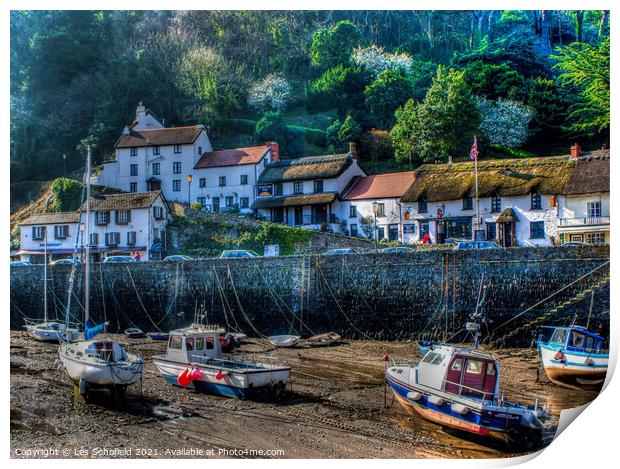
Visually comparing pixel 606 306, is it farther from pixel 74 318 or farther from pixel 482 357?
pixel 74 318

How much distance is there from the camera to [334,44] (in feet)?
51.4

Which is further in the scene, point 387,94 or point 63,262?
point 387,94

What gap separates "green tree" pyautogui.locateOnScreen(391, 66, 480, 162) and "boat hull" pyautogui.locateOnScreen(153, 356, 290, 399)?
7.31 metres

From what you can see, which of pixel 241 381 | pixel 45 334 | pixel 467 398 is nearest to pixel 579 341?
pixel 467 398

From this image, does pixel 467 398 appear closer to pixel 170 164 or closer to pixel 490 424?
pixel 490 424

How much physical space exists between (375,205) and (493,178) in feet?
9.29

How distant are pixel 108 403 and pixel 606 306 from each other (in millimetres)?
9026

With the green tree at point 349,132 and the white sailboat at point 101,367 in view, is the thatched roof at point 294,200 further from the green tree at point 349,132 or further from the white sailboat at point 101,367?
the white sailboat at point 101,367

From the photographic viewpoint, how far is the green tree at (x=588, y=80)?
1248cm

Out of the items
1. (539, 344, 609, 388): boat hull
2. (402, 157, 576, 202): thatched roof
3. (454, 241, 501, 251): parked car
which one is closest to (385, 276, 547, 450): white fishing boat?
(539, 344, 609, 388): boat hull

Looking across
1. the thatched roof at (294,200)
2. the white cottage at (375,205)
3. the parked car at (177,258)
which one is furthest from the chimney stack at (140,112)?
the white cottage at (375,205)

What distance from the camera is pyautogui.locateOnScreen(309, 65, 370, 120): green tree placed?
54.6 feet

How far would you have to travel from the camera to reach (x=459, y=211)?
624 inches

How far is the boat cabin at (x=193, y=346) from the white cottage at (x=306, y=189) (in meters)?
3.98
